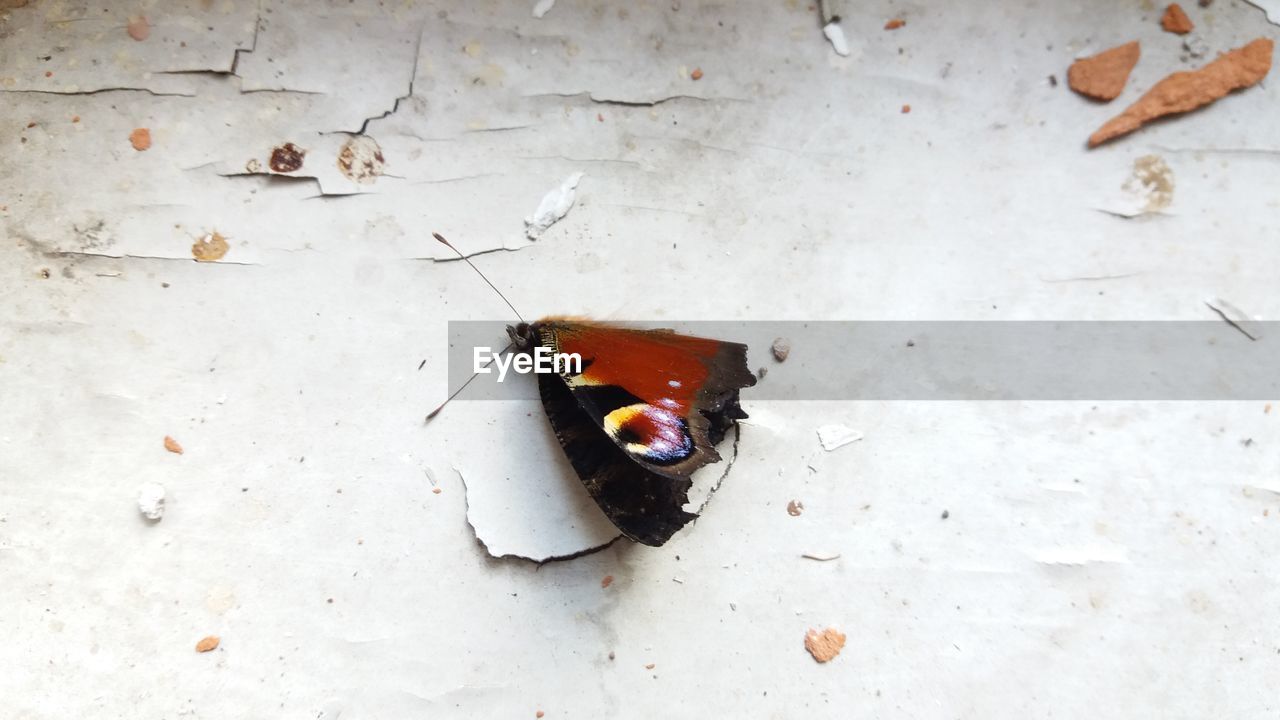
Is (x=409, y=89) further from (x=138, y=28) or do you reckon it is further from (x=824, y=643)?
(x=824, y=643)

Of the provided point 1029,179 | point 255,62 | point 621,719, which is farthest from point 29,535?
point 1029,179

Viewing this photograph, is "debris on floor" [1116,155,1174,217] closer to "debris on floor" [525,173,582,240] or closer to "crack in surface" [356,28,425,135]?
"debris on floor" [525,173,582,240]

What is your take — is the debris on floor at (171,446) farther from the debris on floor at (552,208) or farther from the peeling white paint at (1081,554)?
the peeling white paint at (1081,554)

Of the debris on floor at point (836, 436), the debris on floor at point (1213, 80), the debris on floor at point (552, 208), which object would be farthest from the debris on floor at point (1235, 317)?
the debris on floor at point (552, 208)

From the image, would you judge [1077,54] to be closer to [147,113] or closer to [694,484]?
[694,484]
